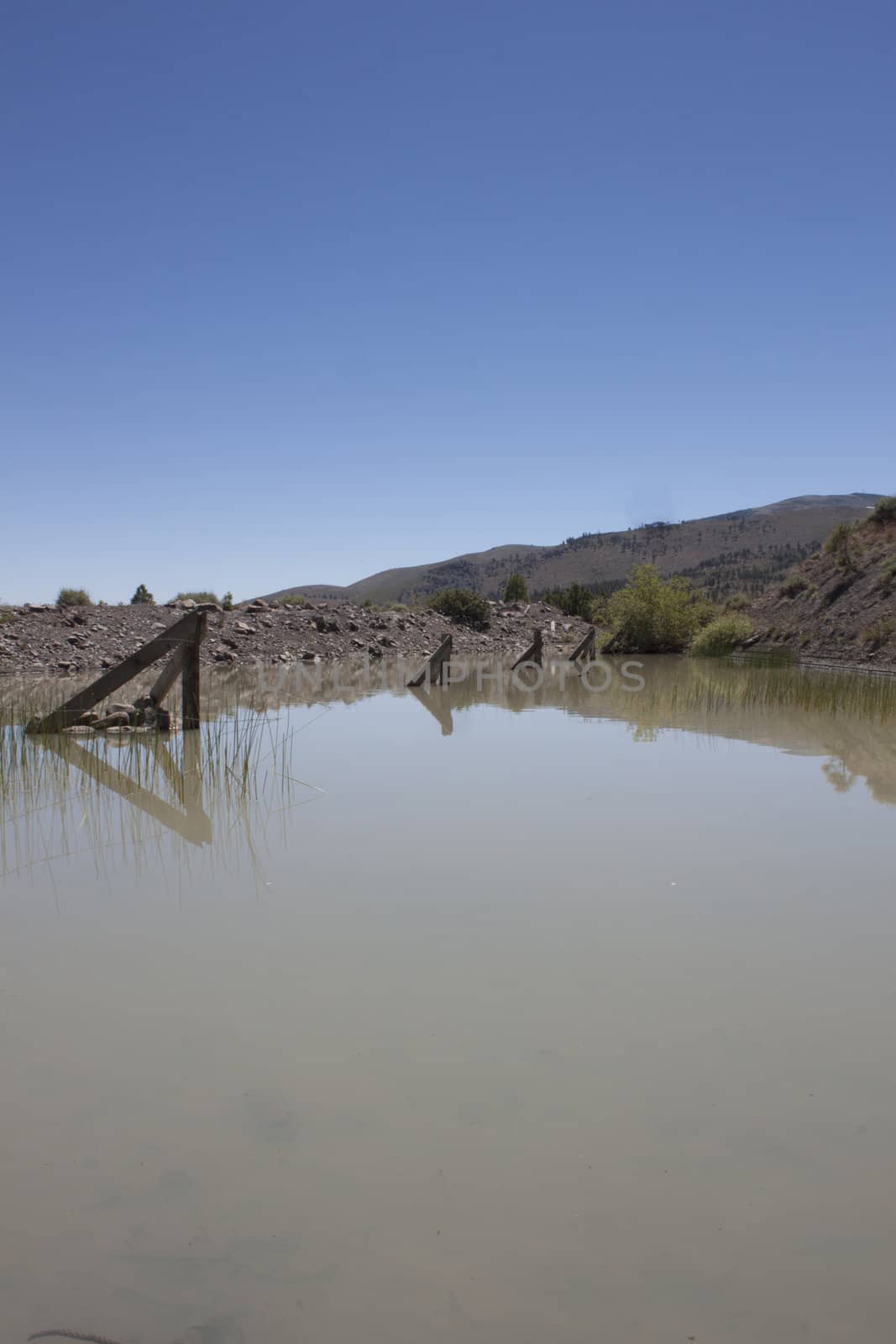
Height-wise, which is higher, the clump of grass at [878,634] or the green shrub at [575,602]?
the green shrub at [575,602]

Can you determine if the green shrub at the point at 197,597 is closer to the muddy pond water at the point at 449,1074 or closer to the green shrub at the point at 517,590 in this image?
the green shrub at the point at 517,590

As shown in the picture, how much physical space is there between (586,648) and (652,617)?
3396mm

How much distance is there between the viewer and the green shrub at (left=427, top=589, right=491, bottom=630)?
34.3 m

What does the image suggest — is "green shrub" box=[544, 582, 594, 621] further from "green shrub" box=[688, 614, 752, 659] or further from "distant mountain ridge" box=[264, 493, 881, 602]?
"distant mountain ridge" box=[264, 493, 881, 602]

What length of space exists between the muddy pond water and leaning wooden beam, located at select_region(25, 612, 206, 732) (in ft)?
11.8

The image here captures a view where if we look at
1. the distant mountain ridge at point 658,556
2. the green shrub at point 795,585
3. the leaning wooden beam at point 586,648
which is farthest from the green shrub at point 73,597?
the distant mountain ridge at point 658,556

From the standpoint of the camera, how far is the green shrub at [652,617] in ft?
90.2

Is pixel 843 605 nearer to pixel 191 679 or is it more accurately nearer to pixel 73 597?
pixel 191 679

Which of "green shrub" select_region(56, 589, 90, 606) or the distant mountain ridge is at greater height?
the distant mountain ridge

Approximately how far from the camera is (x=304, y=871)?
5.35 m

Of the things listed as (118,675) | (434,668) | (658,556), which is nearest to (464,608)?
(434,668)

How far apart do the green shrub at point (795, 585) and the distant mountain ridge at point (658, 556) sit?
43.8 meters

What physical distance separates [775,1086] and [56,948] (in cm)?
307

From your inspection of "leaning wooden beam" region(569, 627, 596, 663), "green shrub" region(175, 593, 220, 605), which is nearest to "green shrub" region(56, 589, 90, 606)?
"green shrub" region(175, 593, 220, 605)
